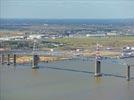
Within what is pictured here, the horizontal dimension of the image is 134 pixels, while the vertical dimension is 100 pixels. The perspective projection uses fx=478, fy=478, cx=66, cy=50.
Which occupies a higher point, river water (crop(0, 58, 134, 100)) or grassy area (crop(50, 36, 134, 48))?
grassy area (crop(50, 36, 134, 48))

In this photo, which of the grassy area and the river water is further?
the grassy area

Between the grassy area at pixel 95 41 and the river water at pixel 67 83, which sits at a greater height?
the grassy area at pixel 95 41

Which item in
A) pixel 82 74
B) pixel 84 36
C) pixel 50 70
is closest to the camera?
pixel 82 74

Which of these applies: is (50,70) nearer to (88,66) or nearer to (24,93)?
(88,66)

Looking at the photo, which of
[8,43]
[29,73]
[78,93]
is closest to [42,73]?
[29,73]
